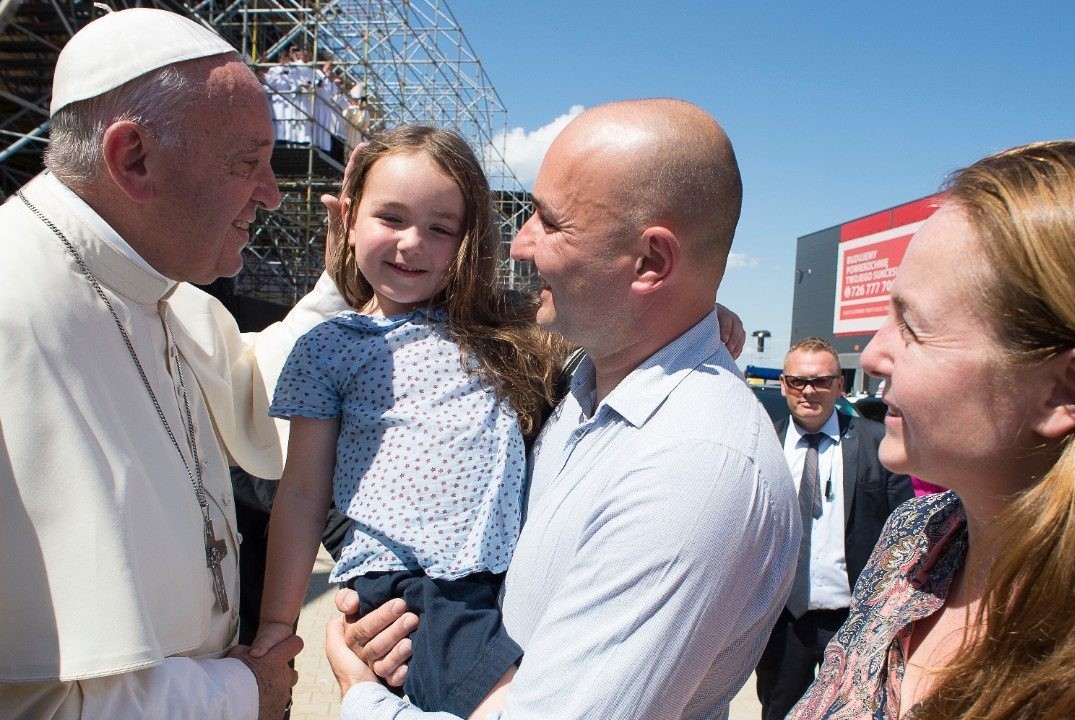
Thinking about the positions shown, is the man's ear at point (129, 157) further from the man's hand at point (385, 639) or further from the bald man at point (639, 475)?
the man's hand at point (385, 639)

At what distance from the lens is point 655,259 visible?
1.46 m

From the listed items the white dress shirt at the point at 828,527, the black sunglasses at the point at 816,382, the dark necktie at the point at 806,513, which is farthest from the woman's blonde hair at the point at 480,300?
the black sunglasses at the point at 816,382

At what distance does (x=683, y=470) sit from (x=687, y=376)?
25 cm

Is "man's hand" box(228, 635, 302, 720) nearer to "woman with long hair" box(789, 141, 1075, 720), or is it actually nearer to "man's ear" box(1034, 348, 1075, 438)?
"woman with long hair" box(789, 141, 1075, 720)

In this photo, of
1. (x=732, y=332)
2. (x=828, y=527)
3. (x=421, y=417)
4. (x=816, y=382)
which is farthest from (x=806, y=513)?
(x=421, y=417)

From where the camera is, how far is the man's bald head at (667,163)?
4.66 ft

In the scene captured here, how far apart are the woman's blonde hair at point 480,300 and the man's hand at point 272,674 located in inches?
31.4

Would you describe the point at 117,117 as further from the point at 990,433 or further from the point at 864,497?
the point at 864,497

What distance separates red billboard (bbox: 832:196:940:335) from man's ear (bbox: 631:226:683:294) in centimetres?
2064

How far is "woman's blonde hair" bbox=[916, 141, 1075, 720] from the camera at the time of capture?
103cm

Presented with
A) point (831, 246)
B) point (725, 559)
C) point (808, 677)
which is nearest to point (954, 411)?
point (725, 559)

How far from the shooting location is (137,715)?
142cm

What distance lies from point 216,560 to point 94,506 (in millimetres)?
444

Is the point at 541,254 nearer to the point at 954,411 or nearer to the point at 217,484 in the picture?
the point at 954,411
